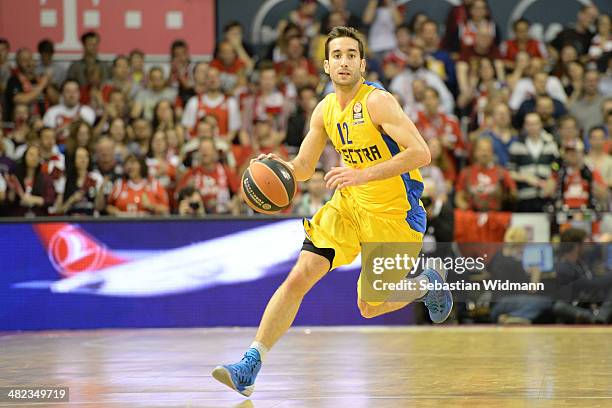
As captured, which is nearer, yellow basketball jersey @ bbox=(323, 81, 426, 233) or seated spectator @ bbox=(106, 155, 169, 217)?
yellow basketball jersey @ bbox=(323, 81, 426, 233)

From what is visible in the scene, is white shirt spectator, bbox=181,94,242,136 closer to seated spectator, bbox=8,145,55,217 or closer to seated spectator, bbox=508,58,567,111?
seated spectator, bbox=8,145,55,217

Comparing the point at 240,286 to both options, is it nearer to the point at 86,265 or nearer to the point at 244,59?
the point at 86,265

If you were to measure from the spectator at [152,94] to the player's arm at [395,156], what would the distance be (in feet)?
24.1

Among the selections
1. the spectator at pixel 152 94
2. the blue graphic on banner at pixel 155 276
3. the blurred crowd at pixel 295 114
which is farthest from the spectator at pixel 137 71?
the blue graphic on banner at pixel 155 276

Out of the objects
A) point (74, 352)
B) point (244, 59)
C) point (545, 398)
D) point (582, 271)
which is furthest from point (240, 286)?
point (545, 398)

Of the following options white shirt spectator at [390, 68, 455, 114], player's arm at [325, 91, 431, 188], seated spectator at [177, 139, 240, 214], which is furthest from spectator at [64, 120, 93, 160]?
player's arm at [325, 91, 431, 188]

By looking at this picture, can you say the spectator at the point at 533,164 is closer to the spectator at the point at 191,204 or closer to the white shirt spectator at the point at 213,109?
the white shirt spectator at the point at 213,109

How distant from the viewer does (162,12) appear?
16.1 m

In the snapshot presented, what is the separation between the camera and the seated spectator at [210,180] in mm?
11891

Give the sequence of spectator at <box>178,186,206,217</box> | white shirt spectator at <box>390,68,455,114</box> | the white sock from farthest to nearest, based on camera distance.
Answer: white shirt spectator at <box>390,68,455,114</box> < spectator at <box>178,186,206,217</box> < the white sock

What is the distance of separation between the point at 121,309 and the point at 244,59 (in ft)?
15.1

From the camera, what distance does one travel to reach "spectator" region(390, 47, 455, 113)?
45.0 feet

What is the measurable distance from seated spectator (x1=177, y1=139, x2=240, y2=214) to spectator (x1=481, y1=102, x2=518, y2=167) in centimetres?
305

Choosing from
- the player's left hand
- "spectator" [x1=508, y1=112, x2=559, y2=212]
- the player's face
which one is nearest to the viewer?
the player's left hand
